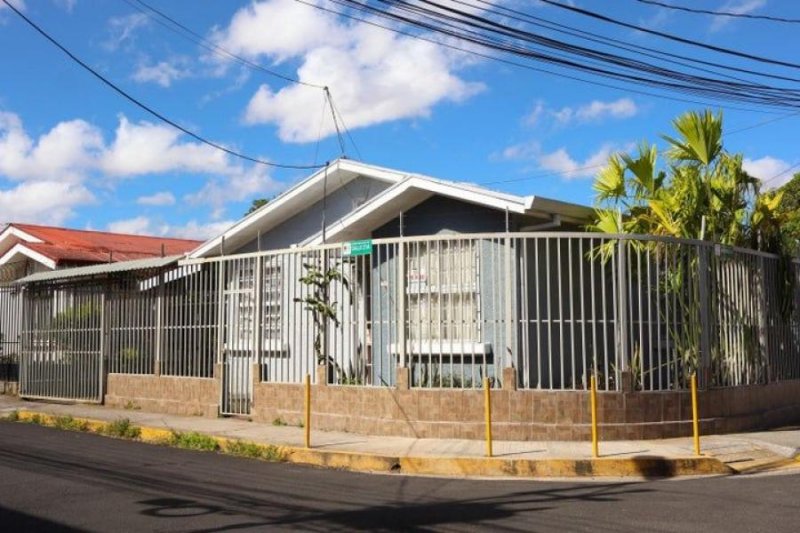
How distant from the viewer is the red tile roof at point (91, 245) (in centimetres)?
2262

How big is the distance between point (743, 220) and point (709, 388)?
4.00 metres

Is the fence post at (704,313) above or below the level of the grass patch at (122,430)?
above

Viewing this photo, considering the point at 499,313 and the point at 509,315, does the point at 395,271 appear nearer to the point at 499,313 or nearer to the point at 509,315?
the point at 499,313

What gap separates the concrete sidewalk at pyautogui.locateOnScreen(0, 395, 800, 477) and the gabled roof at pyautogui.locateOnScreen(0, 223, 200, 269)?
1098 centimetres

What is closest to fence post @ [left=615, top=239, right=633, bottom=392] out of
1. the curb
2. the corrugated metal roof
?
the curb

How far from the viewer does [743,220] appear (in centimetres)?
1467

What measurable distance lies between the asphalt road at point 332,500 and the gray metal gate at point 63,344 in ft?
21.6

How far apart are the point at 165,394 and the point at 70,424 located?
1.88 m

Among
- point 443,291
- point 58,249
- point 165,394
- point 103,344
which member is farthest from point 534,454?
point 58,249

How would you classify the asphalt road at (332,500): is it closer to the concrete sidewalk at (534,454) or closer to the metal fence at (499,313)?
the concrete sidewalk at (534,454)

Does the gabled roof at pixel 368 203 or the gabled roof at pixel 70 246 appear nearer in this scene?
the gabled roof at pixel 368 203

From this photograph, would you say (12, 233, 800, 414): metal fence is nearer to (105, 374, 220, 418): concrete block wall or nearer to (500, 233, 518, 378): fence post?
(500, 233, 518, 378): fence post

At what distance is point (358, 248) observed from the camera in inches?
505

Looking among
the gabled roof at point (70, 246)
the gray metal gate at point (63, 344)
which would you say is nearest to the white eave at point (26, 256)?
the gabled roof at point (70, 246)
